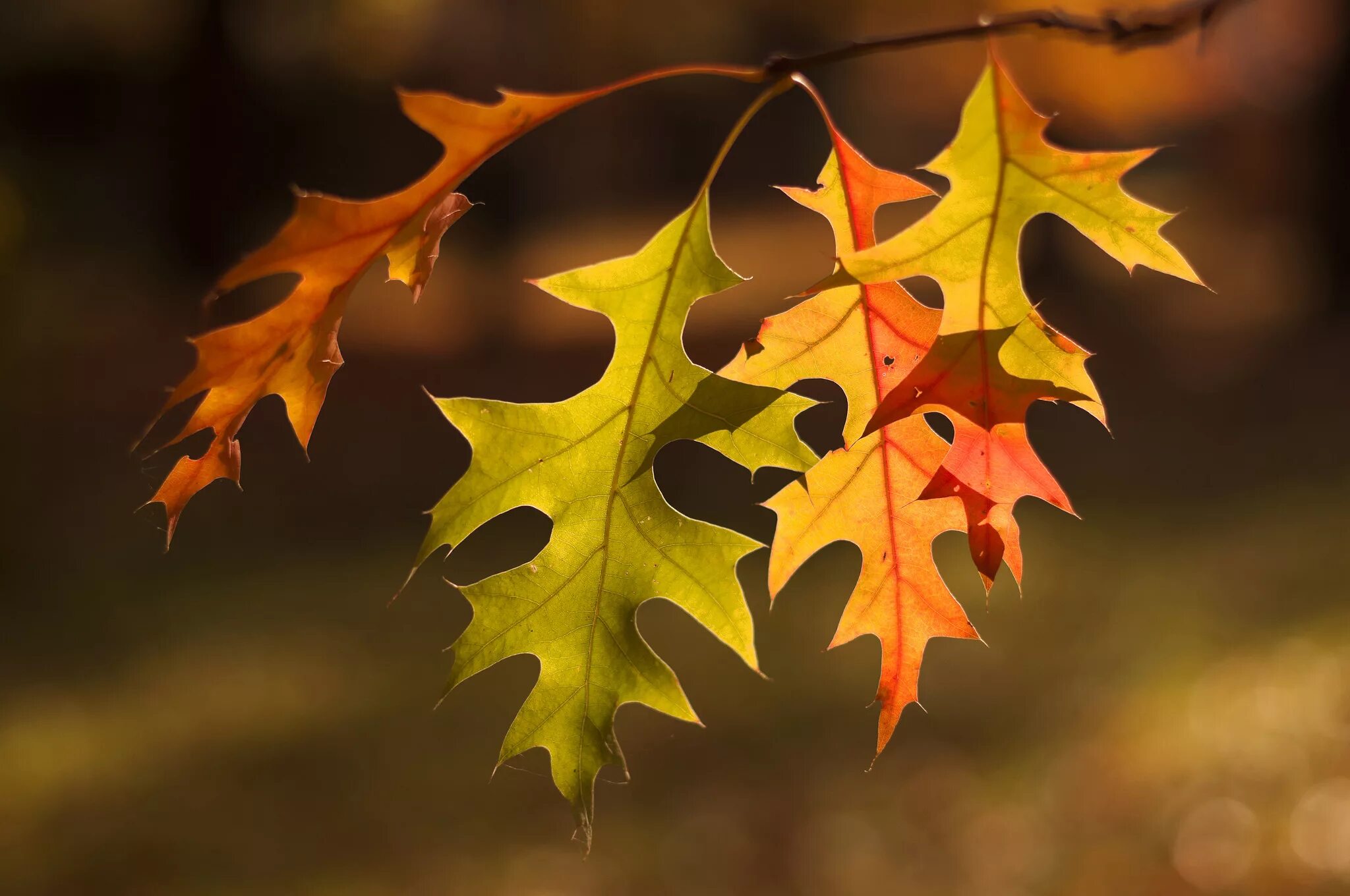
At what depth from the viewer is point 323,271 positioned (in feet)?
2.77

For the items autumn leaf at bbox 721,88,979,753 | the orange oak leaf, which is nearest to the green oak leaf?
autumn leaf at bbox 721,88,979,753

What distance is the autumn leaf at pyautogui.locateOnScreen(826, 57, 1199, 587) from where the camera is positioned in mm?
821

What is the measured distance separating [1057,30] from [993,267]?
18cm

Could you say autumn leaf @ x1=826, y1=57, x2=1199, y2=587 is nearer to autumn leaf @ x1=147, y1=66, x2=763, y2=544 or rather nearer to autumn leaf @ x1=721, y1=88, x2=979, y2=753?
autumn leaf @ x1=721, y1=88, x2=979, y2=753

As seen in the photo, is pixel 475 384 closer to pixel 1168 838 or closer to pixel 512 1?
pixel 512 1

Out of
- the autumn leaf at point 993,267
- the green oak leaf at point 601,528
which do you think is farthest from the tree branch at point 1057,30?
the green oak leaf at point 601,528

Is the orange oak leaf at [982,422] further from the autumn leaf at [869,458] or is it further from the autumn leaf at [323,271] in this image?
the autumn leaf at [323,271]

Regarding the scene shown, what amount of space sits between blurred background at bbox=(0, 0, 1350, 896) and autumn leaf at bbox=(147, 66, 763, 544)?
0.37 ft

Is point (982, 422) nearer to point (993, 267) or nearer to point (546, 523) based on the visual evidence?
point (993, 267)

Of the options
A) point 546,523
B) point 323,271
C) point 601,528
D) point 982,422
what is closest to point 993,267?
point 982,422

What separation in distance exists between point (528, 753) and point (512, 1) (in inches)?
397

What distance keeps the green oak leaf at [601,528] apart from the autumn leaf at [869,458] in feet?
0.23

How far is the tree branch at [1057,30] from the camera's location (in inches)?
28.9

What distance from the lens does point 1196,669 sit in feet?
14.5
